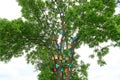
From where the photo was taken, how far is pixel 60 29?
36.1m

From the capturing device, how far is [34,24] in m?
36.0

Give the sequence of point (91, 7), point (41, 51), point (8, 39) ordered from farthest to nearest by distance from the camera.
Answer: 1. point (41, 51)
2. point (8, 39)
3. point (91, 7)

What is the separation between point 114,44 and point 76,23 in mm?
4199

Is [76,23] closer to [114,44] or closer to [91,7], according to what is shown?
[91,7]

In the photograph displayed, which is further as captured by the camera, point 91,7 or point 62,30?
point 62,30

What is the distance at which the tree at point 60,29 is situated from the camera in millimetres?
32656

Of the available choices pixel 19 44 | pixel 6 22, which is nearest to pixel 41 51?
pixel 19 44

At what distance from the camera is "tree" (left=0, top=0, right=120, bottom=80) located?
32.7m

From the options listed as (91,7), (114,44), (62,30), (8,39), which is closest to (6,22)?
(8,39)

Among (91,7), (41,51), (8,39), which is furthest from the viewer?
(41,51)

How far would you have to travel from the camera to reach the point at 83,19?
32875 mm

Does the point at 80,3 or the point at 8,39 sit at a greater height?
the point at 80,3

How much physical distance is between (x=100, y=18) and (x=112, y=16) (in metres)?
1.67

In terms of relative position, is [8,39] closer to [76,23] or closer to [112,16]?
[76,23]
